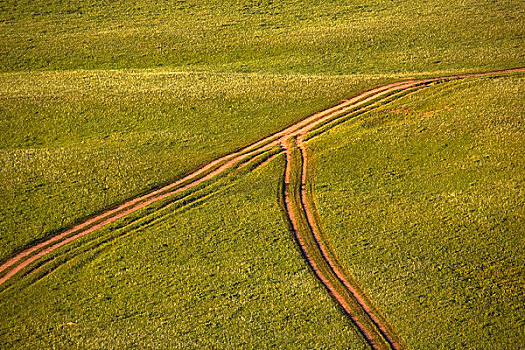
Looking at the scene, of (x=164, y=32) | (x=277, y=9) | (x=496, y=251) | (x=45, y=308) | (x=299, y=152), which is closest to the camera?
(x=45, y=308)

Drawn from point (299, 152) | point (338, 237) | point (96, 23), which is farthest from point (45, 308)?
point (96, 23)

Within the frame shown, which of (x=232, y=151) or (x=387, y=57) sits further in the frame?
(x=387, y=57)

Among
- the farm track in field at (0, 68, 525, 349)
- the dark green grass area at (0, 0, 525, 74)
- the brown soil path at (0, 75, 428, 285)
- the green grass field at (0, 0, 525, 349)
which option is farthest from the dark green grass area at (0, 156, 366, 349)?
the dark green grass area at (0, 0, 525, 74)

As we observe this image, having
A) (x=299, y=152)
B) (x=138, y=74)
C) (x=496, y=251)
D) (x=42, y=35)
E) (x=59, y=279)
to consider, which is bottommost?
(x=496, y=251)

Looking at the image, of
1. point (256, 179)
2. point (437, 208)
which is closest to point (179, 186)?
point (256, 179)

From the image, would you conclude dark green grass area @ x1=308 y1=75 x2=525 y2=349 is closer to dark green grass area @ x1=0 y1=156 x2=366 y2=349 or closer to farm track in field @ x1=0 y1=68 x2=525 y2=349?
farm track in field @ x1=0 y1=68 x2=525 y2=349

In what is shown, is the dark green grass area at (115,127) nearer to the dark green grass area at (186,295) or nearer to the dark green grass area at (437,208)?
the dark green grass area at (186,295)

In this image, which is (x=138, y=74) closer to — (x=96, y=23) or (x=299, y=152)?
(x=96, y=23)

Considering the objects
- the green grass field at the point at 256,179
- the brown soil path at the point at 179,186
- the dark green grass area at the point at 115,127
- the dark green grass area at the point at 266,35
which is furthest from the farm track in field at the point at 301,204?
the dark green grass area at the point at 266,35

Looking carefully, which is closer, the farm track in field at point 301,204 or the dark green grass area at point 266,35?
the farm track in field at point 301,204
